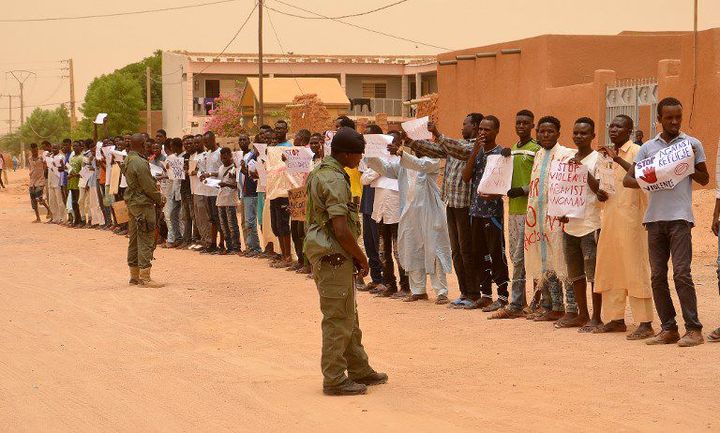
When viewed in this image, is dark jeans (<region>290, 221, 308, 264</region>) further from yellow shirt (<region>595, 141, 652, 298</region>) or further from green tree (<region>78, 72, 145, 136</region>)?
green tree (<region>78, 72, 145, 136</region>)

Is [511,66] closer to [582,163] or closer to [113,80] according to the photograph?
[582,163]

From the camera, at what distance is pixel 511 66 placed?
28.8m

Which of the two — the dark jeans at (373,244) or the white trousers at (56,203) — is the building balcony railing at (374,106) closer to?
the white trousers at (56,203)

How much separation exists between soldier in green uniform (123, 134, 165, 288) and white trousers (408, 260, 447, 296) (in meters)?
3.49

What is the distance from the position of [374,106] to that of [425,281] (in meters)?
53.2

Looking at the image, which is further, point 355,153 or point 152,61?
point 152,61

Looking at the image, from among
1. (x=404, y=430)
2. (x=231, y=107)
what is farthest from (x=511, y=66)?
(x=231, y=107)

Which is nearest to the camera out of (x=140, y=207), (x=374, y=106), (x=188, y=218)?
(x=140, y=207)

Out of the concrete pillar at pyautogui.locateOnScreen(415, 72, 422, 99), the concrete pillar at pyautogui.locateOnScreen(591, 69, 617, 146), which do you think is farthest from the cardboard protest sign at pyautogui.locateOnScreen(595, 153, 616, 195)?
the concrete pillar at pyautogui.locateOnScreen(415, 72, 422, 99)

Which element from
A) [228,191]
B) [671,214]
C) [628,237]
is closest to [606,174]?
[628,237]

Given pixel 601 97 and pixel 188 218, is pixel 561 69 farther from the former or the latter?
pixel 188 218

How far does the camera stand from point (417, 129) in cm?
1183

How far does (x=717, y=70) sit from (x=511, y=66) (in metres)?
8.36

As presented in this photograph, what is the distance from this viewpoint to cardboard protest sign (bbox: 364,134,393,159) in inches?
486
